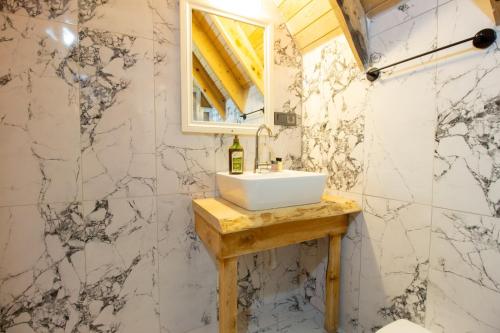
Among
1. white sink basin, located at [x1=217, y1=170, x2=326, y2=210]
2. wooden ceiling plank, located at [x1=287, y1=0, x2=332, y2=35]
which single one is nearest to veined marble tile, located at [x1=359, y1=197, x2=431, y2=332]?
white sink basin, located at [x1=217, y1=170, x2=326, y2=210]

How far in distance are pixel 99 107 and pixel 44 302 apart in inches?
41.7

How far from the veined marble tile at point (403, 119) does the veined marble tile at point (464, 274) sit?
167mm

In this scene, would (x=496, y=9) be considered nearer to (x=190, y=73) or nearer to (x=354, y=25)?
(x=354, y=25)

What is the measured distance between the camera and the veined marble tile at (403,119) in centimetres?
118

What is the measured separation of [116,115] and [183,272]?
1.04 meters

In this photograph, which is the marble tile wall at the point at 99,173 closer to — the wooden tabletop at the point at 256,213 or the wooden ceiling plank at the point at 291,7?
the wooden tabletop at the point at 256,213

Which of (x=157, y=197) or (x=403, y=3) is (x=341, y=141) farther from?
(x=157, y=197)

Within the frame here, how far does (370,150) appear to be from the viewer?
4.79 feet

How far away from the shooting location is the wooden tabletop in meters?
1.17

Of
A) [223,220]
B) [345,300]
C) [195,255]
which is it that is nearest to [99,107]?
[223,220]

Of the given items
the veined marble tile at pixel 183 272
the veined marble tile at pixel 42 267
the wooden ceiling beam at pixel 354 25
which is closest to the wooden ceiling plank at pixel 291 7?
the wooden ceiling beam at pixel 354 25

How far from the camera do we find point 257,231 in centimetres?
129

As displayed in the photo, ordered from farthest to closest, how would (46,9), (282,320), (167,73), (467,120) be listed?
(282,320) → (167,73) → (46,9) → (467,120)

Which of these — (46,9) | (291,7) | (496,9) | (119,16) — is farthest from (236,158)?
(496,9)
